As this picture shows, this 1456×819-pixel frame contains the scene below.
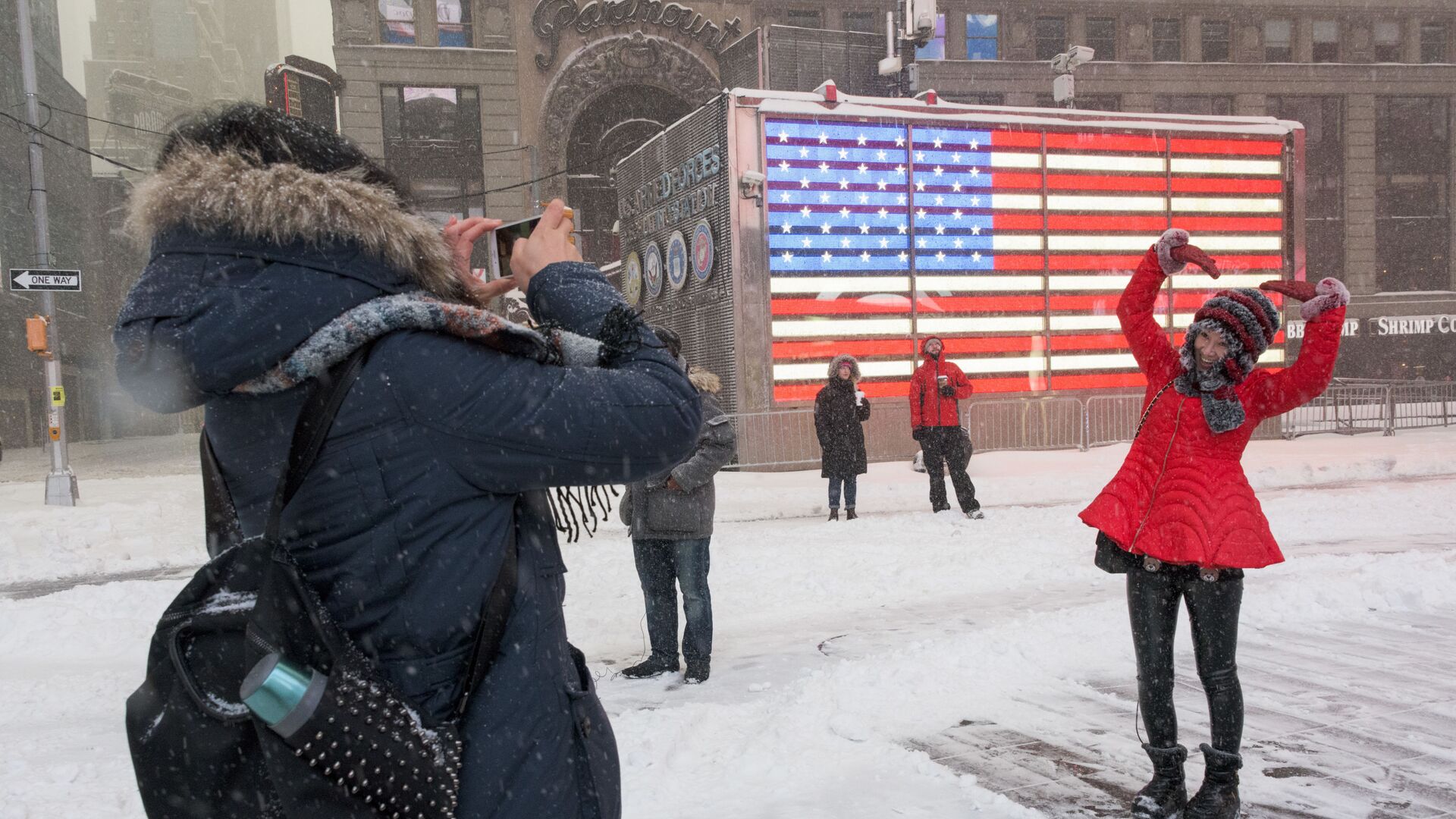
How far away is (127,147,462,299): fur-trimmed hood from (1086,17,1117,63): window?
39.4 meters

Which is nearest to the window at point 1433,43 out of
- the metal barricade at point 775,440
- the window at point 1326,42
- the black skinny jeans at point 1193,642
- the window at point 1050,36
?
the window at point 1326,42

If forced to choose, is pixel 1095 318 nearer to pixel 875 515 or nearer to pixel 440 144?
pixel 875 515

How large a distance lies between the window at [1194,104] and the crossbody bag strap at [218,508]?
3988cm

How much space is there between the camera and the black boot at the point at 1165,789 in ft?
12.9

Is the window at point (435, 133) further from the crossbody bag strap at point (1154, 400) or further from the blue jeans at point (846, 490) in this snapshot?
the crossbody bag strap at point (1154, 400)

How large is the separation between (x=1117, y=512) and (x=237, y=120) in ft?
11.6

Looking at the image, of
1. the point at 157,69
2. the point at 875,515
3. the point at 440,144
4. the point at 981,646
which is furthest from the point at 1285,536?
the point at 157,69

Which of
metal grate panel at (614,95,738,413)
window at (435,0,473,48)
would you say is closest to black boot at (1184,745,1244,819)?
metal grate panel at (614,95,738,413)

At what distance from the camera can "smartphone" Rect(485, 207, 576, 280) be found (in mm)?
1891

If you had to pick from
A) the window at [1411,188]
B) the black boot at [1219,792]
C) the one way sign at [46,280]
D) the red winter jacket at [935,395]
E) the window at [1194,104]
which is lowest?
the black boot at [1219,792]

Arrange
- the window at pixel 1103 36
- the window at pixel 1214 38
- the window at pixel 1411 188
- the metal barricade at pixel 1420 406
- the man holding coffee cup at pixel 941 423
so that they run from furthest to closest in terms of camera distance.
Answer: the window at pixel 1411 188
the window at pixel 1214 38
the window at pixel 1103 36
the metal barricade at pixel 1420 406
the man holding coffee cup at pixel 941 423

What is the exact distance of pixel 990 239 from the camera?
2042 cm

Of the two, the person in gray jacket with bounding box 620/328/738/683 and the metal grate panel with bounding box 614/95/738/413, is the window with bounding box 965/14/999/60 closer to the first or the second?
the metal grate panel with bounding box 614/95/738/413

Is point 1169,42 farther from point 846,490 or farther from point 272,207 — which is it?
point 272,207
